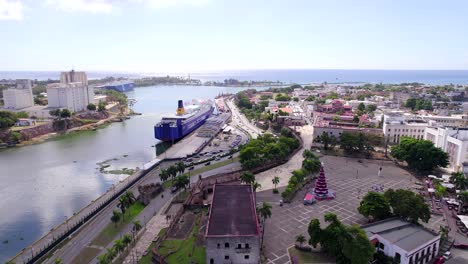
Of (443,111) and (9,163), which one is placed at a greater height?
(443,111)

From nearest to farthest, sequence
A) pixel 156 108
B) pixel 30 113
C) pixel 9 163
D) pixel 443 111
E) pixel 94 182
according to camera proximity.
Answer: pixel 94 182, pixel 9 163, pixel 443 111, pixel 30 113, pixel 156 108

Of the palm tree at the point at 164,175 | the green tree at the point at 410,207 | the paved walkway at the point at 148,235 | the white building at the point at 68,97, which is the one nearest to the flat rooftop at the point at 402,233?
the green tree at the point at 410,207

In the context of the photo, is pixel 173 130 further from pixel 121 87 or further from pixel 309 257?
pixel 121 87

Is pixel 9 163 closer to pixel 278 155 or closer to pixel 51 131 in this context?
pixel 51 131

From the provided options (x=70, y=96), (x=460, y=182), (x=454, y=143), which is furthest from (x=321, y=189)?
(x=70, y=96)

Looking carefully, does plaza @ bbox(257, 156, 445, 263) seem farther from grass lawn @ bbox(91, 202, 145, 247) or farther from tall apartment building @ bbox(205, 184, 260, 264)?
Result: grass lawn @ bbox(91, 202, 145, 247)

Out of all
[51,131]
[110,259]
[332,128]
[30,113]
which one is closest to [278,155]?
[332,128]
